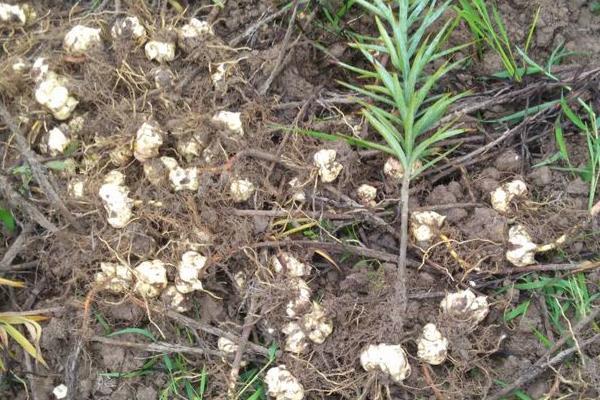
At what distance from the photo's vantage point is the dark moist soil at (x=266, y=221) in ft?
5.24

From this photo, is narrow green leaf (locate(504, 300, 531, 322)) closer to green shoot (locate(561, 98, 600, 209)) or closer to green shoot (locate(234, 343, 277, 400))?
green shoot (locate(561, 98, 600, 209))

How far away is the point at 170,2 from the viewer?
1.90m

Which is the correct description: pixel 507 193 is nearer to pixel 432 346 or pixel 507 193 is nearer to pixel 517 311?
pixel 517 311

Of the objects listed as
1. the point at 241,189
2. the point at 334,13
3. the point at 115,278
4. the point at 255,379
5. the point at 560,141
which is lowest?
the point at 255,379

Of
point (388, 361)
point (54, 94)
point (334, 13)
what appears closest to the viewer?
point (388, 361)

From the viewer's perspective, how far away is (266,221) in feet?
5.53

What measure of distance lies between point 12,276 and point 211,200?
66 centimetres

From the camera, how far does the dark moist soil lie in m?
1.60

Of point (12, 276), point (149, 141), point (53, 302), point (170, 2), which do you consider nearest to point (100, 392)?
point (53, 302)

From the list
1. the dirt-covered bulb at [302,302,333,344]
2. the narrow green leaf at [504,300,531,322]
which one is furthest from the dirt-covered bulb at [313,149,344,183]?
the narrow green leaf at [504,300,531,322]

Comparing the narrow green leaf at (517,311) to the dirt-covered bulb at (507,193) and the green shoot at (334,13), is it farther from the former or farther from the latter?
the green shoot at (334,13)

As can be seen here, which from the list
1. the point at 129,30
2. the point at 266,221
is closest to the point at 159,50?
the point at 129,30

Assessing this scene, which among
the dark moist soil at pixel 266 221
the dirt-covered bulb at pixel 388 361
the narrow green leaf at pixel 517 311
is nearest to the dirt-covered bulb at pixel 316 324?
the dark moist soil at pixel 266 221

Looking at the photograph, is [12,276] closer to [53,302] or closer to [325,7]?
[53,302]
